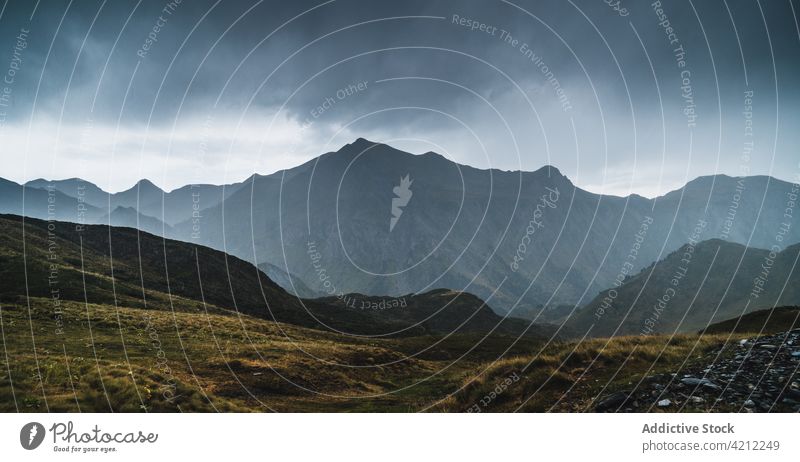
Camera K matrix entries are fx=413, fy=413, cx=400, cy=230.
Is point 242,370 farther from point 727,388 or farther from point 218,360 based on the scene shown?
point 727,388

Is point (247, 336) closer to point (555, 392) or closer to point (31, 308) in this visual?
point (31, 308)

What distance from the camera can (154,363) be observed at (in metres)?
28.0

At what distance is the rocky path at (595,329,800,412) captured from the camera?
10.9 m

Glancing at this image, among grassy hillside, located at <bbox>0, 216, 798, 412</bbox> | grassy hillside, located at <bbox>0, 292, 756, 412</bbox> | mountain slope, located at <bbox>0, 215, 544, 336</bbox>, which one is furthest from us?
mountain slope, located at <bbox>0, 215, 544, 336</bbox>
